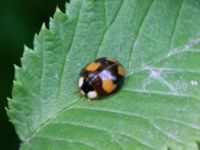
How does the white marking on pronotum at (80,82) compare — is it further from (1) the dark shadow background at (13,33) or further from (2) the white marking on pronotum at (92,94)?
(1) the dark shadow background at (13,33)

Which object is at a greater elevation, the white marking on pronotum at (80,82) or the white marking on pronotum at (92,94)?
the white marking on pronotum at (80,82)

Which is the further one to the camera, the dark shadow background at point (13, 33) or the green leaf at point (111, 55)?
the dark shadow background at point (13, 33)

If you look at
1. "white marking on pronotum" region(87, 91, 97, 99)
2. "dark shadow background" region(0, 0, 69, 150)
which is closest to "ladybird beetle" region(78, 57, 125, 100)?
"white marking on pronotum" region(87, 91, 97, 99)

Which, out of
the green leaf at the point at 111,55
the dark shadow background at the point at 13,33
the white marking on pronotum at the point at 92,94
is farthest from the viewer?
the dark shadow background at the point at 13,33

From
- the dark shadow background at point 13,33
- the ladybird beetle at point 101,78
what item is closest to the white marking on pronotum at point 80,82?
the ladybird beetle at point 101,78

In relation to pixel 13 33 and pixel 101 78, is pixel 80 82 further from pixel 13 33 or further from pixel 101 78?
pixel 13 33

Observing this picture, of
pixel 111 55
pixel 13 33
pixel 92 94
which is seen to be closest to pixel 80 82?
pixel 92 94
